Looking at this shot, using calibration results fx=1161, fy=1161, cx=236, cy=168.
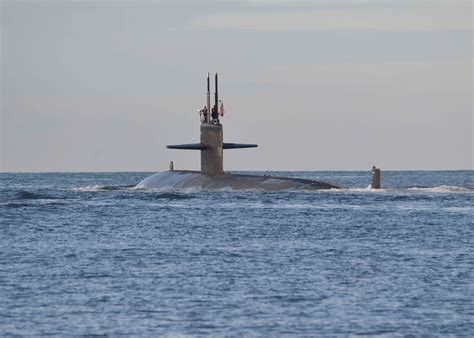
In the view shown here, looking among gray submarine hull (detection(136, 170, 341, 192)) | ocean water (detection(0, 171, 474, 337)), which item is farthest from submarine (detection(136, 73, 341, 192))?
ocean water (detection(0, 171, 474, 337))

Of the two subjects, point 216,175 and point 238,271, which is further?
point 216,175

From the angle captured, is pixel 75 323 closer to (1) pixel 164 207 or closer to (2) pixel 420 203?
(1) pixel 164 207

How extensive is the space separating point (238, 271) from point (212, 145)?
173 feet

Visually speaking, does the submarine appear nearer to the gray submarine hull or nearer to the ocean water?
the gray submarine hull

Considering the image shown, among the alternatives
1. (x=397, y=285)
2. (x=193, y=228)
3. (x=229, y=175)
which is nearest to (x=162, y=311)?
(x=397, y=285)

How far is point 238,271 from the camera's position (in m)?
39.6

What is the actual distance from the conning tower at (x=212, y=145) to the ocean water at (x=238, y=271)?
18038 mm

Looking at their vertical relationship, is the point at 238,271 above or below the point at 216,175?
below

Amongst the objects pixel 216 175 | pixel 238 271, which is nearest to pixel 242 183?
pixel 216 175

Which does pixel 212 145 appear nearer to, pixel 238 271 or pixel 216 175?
pixel 216 175

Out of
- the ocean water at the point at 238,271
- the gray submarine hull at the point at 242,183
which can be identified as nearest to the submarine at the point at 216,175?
the gray submarine hull at the point at 242,183

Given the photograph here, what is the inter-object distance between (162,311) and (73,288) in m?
5.23

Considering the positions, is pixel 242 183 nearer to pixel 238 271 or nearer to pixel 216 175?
pixel 216 175

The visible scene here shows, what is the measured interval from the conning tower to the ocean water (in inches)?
710
